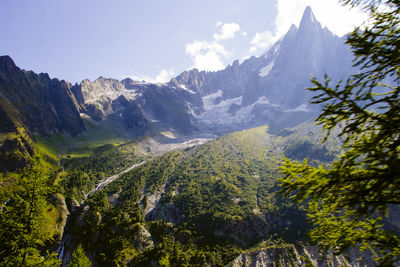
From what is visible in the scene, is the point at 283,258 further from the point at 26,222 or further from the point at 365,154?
the point at 365,154

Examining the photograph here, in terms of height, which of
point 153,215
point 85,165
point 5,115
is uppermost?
point 5,115

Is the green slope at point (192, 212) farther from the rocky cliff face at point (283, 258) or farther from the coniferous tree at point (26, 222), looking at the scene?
the coniferous tree at point (26, 222)

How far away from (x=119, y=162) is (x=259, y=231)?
410 ft

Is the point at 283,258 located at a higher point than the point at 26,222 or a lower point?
lower

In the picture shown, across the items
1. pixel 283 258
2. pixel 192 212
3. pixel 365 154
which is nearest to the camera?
pixel 365 154

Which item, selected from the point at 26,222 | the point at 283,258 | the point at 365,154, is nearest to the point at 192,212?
the point at 283,258

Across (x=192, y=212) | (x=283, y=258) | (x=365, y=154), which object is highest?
(x=192, y=212)

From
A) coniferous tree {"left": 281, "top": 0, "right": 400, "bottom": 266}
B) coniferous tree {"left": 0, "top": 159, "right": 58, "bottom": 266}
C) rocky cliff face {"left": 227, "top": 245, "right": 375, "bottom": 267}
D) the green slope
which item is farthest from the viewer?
the green slope

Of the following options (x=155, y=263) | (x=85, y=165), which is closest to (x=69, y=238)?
(x=155, y=263)

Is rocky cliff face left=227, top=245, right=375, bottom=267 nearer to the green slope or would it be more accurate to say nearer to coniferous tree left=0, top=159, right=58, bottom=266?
the green slope

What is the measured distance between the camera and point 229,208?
8612cm

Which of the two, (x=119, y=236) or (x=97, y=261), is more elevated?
(x=119, y=236)

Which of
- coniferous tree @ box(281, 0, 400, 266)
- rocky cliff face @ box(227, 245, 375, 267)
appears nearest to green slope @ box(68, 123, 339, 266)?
rocky cliff face @ box(227, 245, 375, 267)

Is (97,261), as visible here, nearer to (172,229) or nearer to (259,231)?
(172,229)
